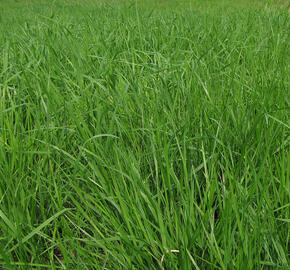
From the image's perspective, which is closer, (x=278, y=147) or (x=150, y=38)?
→ (x=278, y=147)

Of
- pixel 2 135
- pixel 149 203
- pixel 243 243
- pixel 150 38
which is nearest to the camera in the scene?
pixel 243 243

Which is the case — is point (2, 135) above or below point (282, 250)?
above

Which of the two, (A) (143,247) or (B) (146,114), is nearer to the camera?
(A) (143,247)

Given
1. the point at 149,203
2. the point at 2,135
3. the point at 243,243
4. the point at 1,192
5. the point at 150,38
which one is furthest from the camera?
the point at 150,38

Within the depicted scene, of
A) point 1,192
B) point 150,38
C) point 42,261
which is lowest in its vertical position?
point 42,261

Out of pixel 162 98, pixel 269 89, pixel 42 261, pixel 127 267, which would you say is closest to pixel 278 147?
pixel 269 89

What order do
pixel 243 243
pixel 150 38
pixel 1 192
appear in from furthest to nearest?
pixel 150 38
pixel 1 192
pixel 243 243

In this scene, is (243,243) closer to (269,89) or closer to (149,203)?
(149,203)

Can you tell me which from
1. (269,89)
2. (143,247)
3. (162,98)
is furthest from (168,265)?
(269,89)

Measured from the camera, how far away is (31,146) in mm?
910

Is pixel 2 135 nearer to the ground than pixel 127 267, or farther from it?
farther from it

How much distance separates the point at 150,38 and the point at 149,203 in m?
1.31

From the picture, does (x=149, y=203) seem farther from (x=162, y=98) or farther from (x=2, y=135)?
(x=2, y=135)

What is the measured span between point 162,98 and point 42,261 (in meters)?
0.58
